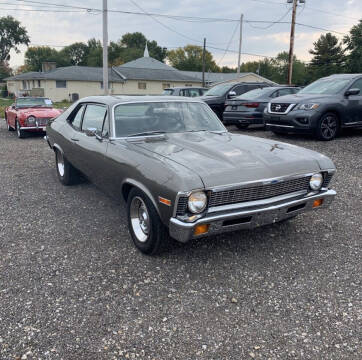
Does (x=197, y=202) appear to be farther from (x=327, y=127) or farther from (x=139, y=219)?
(x=327, y=127)

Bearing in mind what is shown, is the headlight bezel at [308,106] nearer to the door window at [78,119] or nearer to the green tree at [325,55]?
the door window at [78,119]

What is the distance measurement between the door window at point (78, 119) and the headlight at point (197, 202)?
2.87m

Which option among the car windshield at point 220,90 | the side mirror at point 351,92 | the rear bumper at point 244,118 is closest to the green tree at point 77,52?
the car windshield at point 220,90

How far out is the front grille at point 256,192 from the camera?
295 centimetres

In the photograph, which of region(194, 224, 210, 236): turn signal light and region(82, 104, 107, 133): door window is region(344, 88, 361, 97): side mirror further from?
region(194, 224, 210, 236): turn signal light

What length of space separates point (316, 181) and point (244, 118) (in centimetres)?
768

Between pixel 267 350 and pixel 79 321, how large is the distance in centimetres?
135

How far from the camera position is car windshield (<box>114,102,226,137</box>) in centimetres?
412

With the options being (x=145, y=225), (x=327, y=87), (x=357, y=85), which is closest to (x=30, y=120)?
(x=327, y=87)

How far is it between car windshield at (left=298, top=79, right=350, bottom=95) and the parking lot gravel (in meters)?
5.41

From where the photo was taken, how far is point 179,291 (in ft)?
9.59

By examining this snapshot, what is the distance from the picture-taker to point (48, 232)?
4.09 m

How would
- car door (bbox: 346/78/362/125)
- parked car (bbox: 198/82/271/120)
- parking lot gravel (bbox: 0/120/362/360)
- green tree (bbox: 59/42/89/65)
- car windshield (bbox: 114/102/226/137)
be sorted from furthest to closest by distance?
green tree (bbox: 59/42/89/65) → parked car (bbox: 198/82/271/120) → car door (bbox: 346/78/362/125) → car windshield (bbox: 114/102/226/137) → parking lot gravel (bbox: 0/120/362/360)

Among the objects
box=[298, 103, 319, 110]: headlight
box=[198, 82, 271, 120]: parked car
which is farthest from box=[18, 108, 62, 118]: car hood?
box=[298, 103, 319, 110]: headlight
